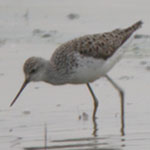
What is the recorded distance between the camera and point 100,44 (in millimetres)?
11391

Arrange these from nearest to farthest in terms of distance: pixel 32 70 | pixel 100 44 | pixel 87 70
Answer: pixel 87 70 < pixel 32 70 < pixel 100 44

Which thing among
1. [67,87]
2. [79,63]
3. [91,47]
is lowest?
[67,87]

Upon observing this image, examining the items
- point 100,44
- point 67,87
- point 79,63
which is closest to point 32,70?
point 79,63

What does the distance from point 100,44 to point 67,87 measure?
56.7 inches

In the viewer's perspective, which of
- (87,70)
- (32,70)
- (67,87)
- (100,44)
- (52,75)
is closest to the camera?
(87,70)

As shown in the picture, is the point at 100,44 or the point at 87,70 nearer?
the point at 87,70

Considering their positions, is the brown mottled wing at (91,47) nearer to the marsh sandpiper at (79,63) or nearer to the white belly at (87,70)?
the marsh sandpiper at (79,63)

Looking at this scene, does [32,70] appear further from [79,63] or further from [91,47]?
[91,47]

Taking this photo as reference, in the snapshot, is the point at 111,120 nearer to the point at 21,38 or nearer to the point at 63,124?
the point at 63,124

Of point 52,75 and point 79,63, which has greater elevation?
point 79,63

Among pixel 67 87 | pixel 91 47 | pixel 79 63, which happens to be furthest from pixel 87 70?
pixel 67 87

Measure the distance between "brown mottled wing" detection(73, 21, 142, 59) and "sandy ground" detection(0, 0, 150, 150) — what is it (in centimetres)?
85

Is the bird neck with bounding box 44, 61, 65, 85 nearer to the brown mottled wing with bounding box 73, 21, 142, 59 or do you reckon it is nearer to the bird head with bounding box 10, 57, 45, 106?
the bird head with bounding box 10, 57, 45, 106

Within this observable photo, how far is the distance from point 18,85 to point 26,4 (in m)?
5.16
